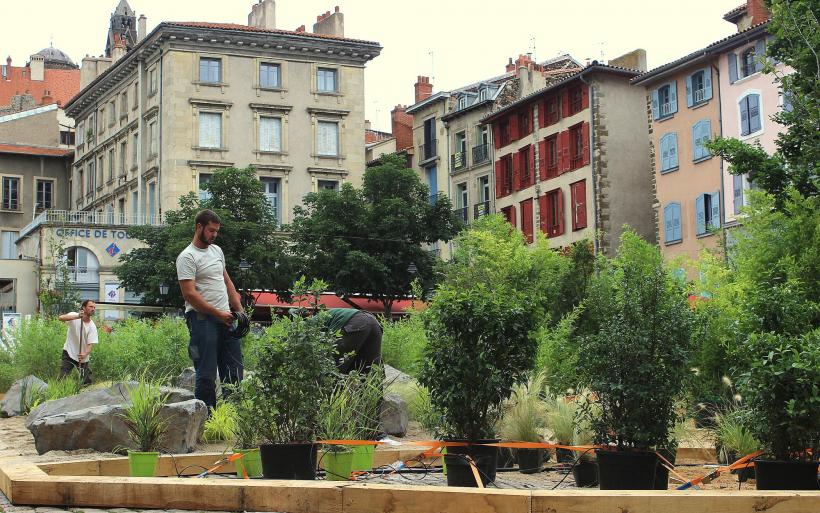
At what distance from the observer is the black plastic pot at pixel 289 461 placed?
7.55 metres

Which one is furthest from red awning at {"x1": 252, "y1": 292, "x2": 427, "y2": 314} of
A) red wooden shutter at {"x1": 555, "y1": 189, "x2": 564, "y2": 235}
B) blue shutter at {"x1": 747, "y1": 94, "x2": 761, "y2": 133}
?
blue shutter at {"x1": 747, "y1": 94, "x2": 761, "y2": 133}

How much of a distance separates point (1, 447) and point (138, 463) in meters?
3.08

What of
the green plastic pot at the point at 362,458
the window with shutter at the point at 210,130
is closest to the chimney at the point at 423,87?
the window with shutter at the point at 210,130

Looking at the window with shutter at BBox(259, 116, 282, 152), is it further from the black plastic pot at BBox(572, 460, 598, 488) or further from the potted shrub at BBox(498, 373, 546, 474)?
the black plastic pot at BBox(572, 460, 598, 488)

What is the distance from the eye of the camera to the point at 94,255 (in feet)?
195

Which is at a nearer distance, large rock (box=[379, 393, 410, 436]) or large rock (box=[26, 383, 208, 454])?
large rock (box=[26, 383, 208, 454])

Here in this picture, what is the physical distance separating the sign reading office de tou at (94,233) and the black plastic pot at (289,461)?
53143 millimetres

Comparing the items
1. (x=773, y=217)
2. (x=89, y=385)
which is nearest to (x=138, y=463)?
(x=89, y=385)

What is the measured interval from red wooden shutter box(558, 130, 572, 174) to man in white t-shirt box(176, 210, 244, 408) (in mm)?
45638

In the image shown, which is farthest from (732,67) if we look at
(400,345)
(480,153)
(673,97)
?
(400,345)

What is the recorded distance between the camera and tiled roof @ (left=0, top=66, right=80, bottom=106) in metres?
106

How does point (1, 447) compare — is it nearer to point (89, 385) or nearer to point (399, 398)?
point (399, 398)

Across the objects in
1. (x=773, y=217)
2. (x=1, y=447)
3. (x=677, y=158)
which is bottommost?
(x=1, y=447)

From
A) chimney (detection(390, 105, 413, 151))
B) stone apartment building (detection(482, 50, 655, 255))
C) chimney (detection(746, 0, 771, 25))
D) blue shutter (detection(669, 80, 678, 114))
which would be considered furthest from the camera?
chimney (detection(390, 105, 413, 151))
